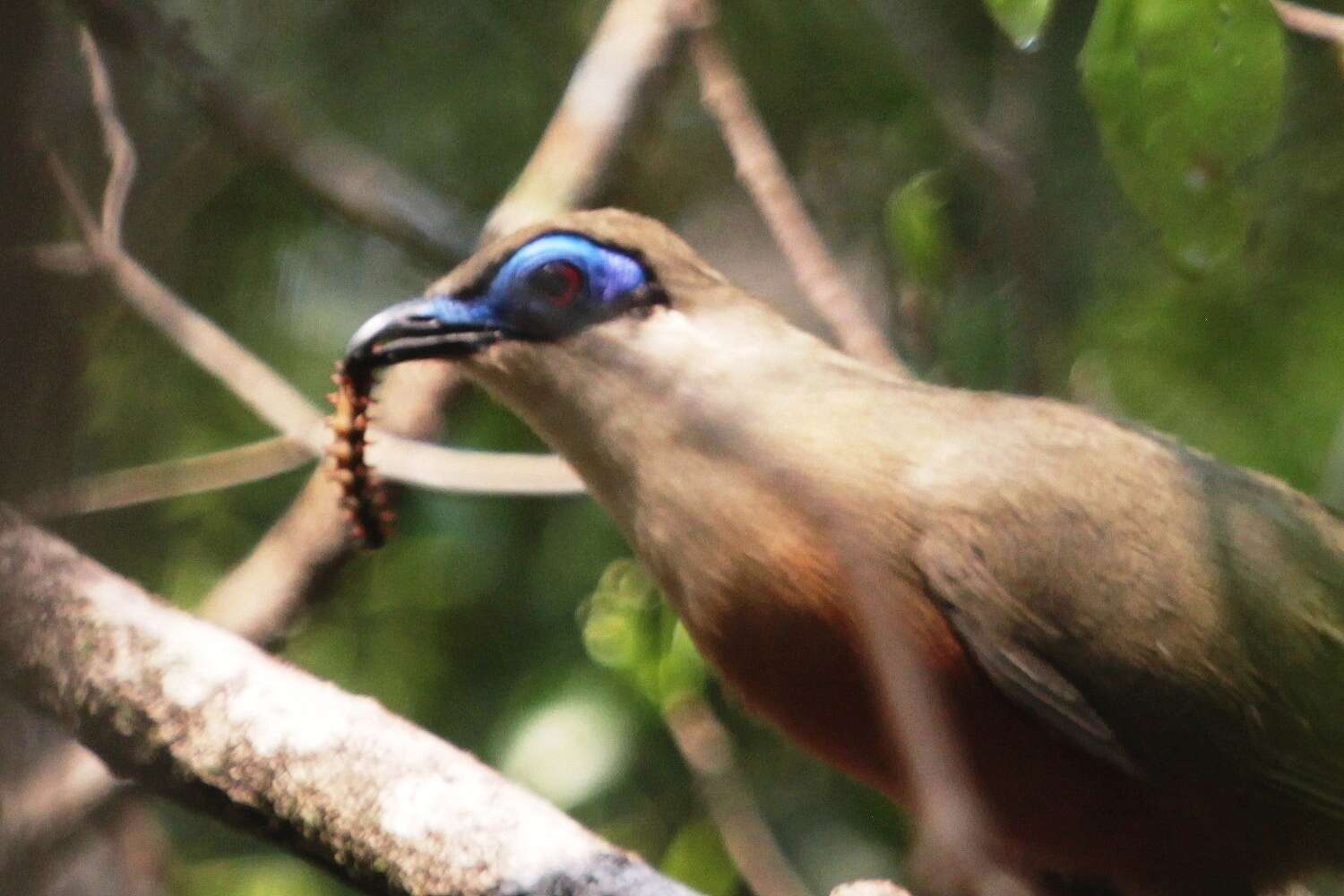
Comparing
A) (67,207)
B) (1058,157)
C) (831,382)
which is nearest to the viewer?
(831,382)

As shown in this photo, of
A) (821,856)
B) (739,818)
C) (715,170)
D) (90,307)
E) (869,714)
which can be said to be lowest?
(821,856)

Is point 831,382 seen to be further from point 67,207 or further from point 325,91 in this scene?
point 325,91

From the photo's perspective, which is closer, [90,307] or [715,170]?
[90,307]

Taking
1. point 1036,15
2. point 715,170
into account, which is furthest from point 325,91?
point 1036,15

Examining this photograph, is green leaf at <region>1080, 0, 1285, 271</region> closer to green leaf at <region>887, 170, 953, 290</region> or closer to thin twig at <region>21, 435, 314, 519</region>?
green leaf at <region>887, 170, 953, 290</region>

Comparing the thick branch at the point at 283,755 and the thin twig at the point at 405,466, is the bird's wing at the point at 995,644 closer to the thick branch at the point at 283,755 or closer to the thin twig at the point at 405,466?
the thick branch at the point at 283,755

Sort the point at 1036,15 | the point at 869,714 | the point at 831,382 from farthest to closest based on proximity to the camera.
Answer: the point at 831,382 → the point at 869,714 → the point at 1036,15

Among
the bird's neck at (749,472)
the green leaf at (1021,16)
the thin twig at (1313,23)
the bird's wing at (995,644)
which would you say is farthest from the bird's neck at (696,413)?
the thin twig at (1313,23)

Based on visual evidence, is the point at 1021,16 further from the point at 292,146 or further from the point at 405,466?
the point at 292,146
